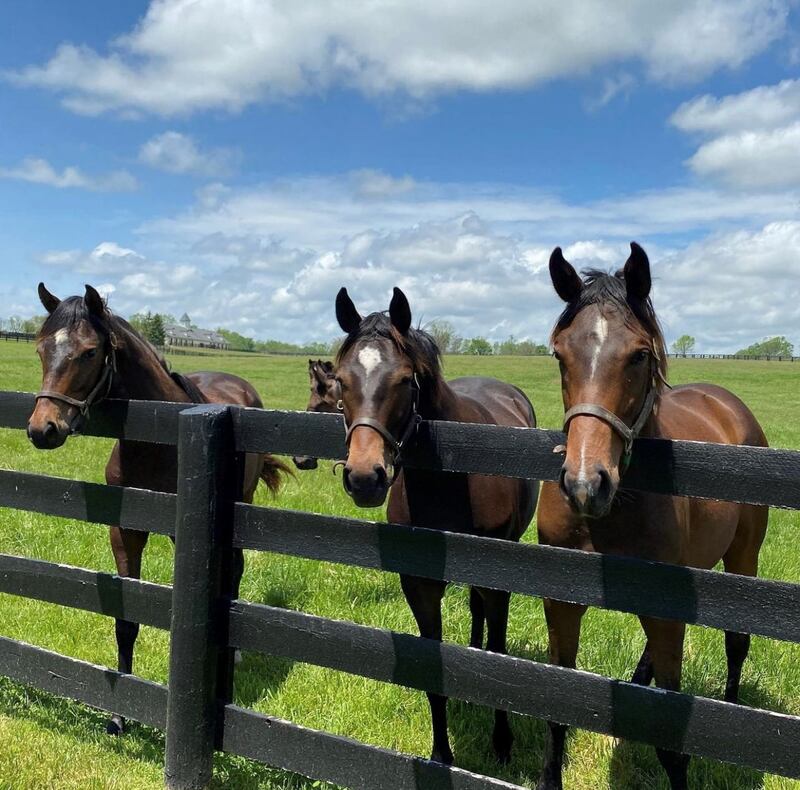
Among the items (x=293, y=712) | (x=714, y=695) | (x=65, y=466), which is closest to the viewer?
(x=293, y=712)

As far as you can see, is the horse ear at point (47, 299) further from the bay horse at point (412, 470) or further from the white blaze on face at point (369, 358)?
the white blaze on face at point (369, 358)

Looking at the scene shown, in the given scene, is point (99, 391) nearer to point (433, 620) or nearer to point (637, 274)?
point (433, 620)

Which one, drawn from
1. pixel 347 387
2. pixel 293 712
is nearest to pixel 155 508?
pixel 347 387

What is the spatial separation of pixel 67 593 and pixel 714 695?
3951 mm

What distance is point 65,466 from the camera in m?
11.3

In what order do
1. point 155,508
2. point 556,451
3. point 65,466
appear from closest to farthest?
1. point 556,451
2. point 155,508
3. point 65,466

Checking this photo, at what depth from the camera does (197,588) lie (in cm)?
307

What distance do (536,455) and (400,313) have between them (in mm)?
1176

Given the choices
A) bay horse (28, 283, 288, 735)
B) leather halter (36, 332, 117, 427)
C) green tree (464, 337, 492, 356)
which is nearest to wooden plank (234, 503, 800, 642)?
bay horse (28, 283, 288, 735)

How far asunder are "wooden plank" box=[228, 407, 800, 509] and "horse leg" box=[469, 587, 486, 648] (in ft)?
7.03

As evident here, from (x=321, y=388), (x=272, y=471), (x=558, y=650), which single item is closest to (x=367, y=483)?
(x=558, y=650)

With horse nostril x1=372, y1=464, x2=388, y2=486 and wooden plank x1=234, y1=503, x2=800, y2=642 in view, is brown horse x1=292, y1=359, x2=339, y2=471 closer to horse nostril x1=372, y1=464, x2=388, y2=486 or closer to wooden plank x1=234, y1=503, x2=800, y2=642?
wooden plank x1=234, y1=503, x2=800, y2=642

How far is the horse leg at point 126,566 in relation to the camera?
4246mm

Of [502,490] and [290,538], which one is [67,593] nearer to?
[290,538]
